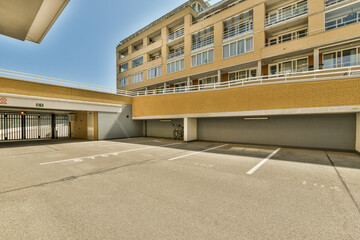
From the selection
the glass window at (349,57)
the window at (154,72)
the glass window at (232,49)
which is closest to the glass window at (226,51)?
the glass window at (232,49)

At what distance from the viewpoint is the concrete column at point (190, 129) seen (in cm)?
1540

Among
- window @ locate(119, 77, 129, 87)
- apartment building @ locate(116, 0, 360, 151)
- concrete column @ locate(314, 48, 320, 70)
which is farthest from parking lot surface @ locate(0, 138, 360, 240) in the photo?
window @ locate(119, 77, 129, 87)

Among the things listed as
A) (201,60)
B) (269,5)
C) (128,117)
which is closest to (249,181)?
(128,117)

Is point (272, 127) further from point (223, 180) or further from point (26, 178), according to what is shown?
point (26, 178)

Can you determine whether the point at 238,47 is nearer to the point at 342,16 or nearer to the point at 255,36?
the point at 255,36

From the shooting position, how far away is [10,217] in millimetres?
3006

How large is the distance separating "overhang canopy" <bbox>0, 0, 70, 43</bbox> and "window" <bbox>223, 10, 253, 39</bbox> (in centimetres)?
1866

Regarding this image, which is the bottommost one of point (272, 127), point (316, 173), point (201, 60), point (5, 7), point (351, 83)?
point (316, 173)

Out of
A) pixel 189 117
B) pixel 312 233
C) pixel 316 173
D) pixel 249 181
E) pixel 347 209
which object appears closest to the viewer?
pixel 312 233

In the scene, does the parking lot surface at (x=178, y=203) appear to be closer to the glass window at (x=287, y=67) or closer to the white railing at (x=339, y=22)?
the glass window at (x=287, y=67)

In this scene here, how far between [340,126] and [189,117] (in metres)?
11.4

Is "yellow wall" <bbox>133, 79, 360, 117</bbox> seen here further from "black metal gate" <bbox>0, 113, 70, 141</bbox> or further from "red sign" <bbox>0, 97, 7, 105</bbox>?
"black metal gate" <bbox>0, 113, 70, 141</bbox>

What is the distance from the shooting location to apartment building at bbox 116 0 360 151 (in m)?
10.2

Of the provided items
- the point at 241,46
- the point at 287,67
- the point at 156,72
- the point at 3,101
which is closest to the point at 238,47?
the point at 241,46
